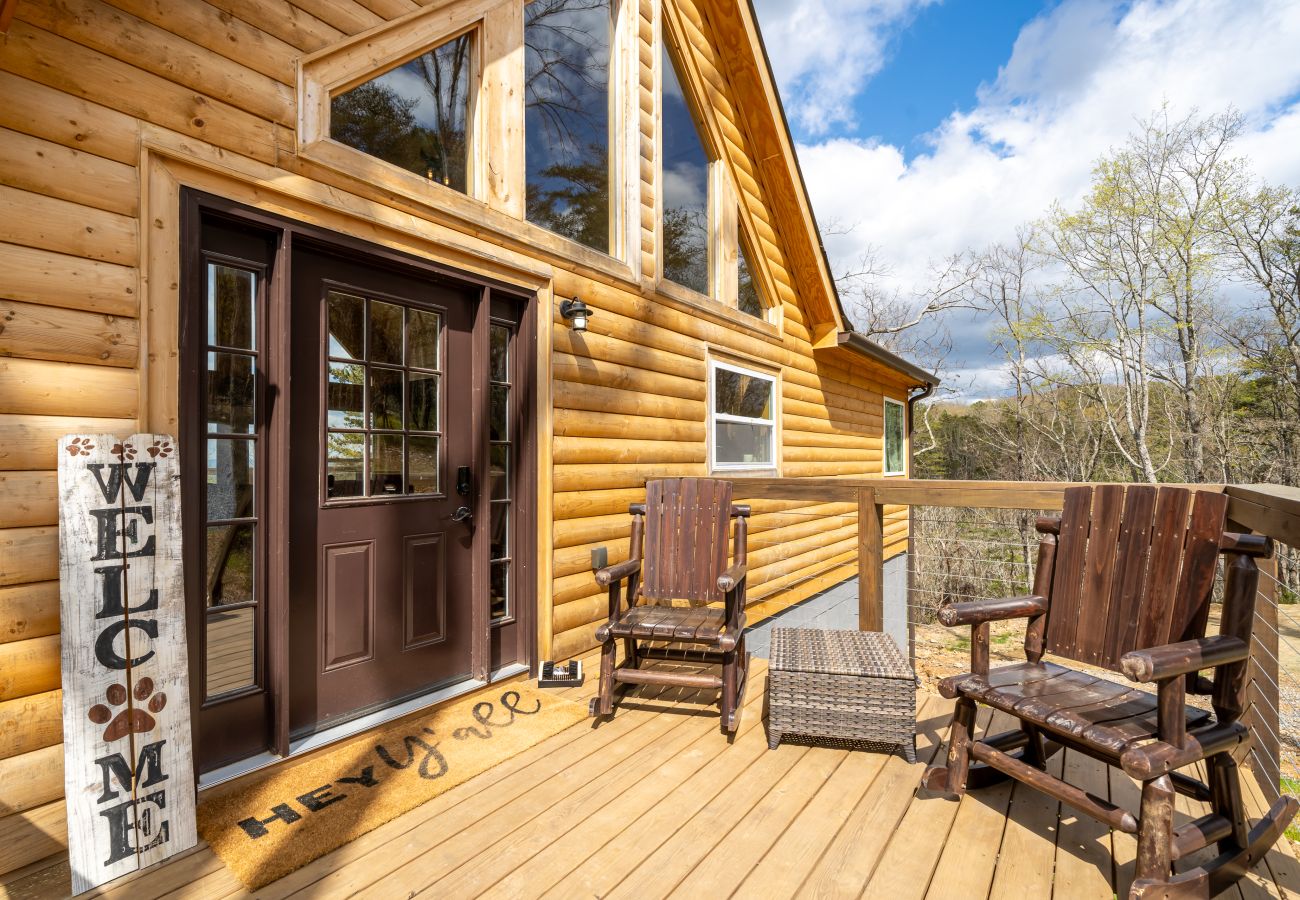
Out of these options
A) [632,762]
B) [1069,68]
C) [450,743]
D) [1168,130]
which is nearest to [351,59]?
[450,743]

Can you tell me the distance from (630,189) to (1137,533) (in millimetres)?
3377

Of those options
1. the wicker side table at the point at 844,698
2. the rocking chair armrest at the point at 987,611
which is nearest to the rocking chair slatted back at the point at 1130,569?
the rocking chair armrest at the point at 987,611

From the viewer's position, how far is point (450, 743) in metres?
2.46

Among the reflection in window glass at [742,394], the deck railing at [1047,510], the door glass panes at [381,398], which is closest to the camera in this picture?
the deck railing at [1047,510]

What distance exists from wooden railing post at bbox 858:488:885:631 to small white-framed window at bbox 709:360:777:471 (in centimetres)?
197

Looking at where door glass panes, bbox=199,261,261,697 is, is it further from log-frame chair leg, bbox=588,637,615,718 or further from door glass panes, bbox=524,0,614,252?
door glass panes, bbox=524,0,614,252

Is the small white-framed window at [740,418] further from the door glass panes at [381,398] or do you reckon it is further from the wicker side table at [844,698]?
the wicker side table at [844,698]

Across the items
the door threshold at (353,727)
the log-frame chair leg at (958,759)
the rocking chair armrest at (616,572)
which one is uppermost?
the rocking chair armrest at (616,572)

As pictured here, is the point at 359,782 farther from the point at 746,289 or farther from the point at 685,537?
the point at 746,289

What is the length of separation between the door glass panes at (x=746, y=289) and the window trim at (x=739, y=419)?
1.87 ft

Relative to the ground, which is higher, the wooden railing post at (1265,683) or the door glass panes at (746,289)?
the door glass panes at (746,289)

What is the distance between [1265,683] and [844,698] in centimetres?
141

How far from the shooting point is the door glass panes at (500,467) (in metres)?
3.16

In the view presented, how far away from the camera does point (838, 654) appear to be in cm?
251
